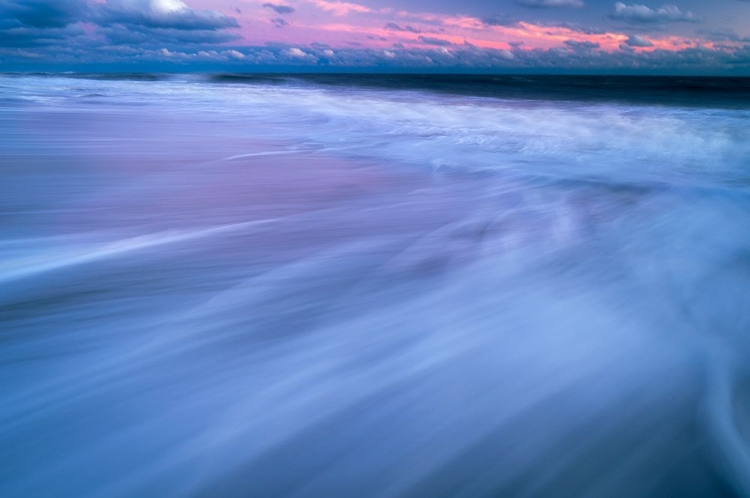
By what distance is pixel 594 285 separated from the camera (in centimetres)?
245

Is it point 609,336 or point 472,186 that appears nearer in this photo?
point 609,336

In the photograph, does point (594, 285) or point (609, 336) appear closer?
point (609, 336)

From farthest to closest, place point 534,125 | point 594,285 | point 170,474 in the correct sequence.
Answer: point 534,125 → point 594,285 → point 170,474

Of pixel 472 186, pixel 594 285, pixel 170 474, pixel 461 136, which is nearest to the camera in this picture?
pixel 170 474

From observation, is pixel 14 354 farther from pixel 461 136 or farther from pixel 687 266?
pixel 461 136

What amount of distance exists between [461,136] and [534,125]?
2540 millimetres

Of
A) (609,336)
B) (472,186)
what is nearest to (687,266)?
(609,336)

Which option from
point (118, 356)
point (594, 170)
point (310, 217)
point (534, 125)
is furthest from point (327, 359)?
point (534, 125)

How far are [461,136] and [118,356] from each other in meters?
6.82

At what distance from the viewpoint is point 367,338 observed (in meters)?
1.96

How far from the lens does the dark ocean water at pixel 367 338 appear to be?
52.2 inches

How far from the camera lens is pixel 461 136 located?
784 centimetres

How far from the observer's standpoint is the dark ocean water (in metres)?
1.33

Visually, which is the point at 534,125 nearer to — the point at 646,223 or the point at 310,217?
the point at 646,223
